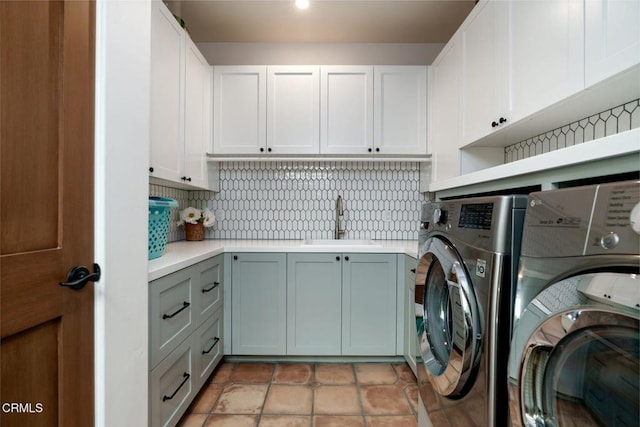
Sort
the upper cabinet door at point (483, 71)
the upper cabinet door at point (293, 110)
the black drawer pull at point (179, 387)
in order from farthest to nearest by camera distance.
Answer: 1. the upper cabinet door at point (293, 110)
2. the upper cabinet door at point (483, 71)
3. the black drawer pull at point (179, 387)

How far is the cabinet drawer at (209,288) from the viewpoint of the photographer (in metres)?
1.73

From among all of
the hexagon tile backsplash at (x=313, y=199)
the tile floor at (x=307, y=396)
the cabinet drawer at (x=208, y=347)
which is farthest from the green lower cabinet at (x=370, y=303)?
the cabinet drawer at (x=208, y=347)

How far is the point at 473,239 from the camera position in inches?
34.0

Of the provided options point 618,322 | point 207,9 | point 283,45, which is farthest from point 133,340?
point 283,45

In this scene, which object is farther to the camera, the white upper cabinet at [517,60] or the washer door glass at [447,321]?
the white upper cabinet at [517,60]

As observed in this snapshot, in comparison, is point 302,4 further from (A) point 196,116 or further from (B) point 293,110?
(A) point 196,116

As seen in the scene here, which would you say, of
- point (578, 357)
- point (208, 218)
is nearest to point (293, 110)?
point (208, 218)

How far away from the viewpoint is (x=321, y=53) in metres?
2.69

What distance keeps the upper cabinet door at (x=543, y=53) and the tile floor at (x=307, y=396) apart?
1708 millimetres

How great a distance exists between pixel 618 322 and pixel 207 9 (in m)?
2.83

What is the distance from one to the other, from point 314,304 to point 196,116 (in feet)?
5.37

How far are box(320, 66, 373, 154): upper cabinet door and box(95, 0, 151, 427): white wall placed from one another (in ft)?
4.77

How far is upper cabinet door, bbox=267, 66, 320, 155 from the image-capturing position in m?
2.38

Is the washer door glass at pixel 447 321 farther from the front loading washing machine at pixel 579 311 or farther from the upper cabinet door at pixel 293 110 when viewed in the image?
the upper cabinet door at pixel 293 110
